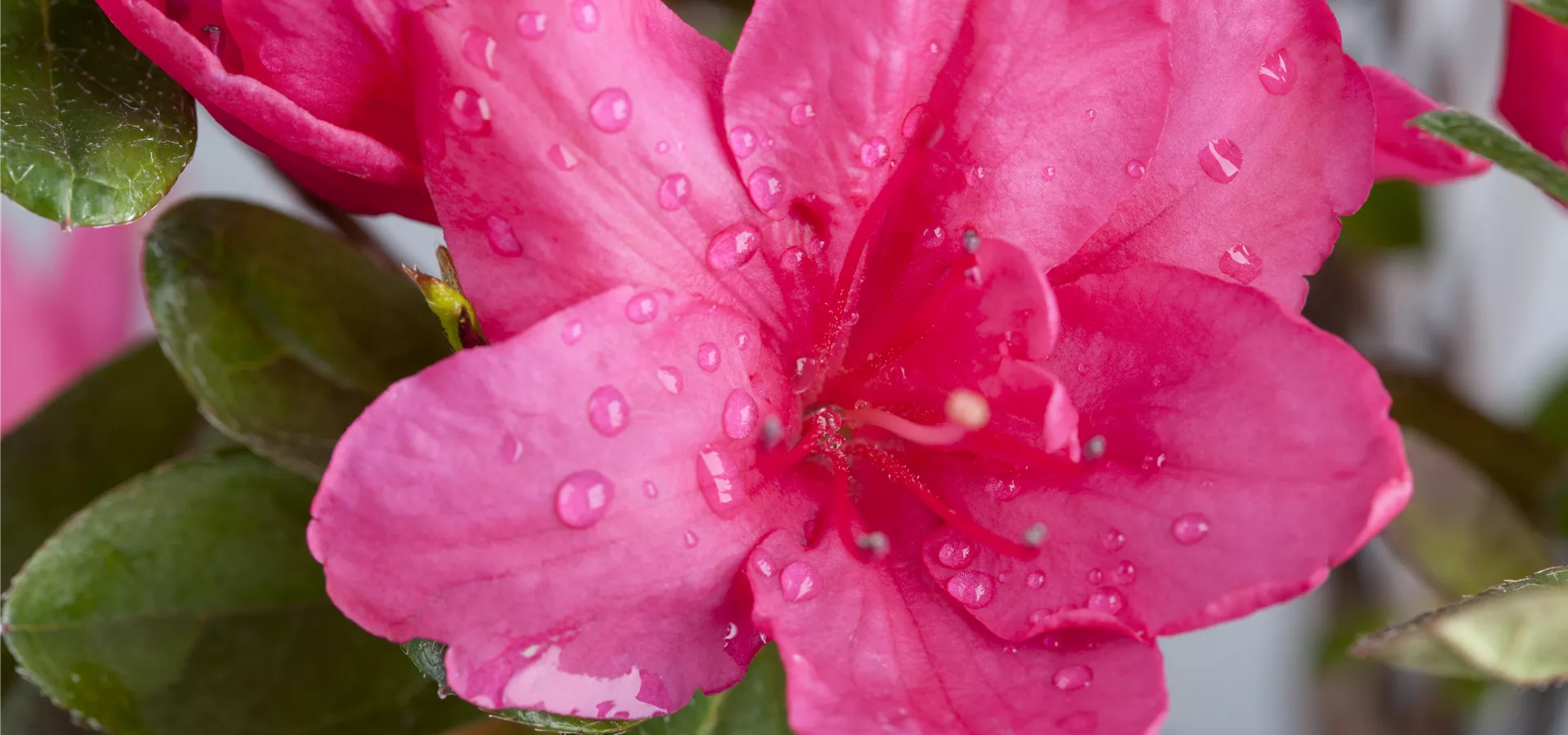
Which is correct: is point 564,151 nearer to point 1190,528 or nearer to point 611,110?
point 611,110

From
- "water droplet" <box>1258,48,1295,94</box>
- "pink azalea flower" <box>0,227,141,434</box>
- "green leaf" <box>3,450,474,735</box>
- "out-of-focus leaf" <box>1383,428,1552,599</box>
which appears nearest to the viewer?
"water droplet" <box>1258,48,1295,94</box>

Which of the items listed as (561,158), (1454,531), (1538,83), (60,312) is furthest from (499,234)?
(60,312)

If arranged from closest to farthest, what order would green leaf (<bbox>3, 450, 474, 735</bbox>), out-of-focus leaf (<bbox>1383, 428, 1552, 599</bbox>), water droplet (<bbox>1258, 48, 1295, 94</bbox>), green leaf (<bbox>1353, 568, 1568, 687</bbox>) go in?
1. green leaf (<bbox>1353, 568, 1568, 687</bbox>)
2. water droplet (<bbox>1258, 48, 1295, 94</bbox>)
3. green leaf (<bbox>3, 450, 474, 735</bbox>)
4. out-of-focus leaf (<bbox>1383, 428, 1552, 599</bbox>)

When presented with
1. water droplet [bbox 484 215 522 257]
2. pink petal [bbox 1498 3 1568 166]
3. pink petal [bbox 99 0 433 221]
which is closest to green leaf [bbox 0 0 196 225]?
pink petal [bbox 99 0 433 221]

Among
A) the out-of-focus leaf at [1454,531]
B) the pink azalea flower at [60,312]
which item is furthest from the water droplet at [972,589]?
A: the pink azalea flower at [60,312]

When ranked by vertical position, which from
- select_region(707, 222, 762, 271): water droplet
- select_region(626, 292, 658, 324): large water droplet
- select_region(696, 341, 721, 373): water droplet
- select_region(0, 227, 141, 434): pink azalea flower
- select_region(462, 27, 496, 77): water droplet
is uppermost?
select_region(462, 27, 496, 77): water droplet

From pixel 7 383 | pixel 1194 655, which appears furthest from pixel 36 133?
pixel 1194 655

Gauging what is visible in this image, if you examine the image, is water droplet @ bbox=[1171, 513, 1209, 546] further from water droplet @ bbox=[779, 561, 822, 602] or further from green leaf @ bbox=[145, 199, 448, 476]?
green leaf @ bbox=[145, 199, 448, 476]
